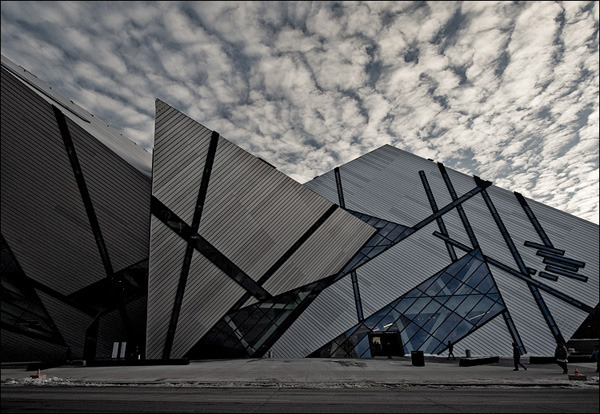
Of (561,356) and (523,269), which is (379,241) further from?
(561,356)

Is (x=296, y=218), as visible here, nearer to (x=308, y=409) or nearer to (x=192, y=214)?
(x=192, y=214)

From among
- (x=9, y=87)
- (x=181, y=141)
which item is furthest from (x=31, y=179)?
(x=181, y=141)

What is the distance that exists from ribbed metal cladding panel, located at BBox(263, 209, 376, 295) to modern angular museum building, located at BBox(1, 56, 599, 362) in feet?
0.54

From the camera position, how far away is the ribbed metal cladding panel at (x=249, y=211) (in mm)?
23375

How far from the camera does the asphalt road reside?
23.1 ft

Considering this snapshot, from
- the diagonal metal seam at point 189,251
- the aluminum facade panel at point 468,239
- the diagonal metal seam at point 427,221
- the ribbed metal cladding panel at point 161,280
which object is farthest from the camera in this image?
the diagonal metal seam at point 427,221

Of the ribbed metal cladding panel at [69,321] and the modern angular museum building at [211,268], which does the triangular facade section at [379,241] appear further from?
the ribbed metal cladding panel at [69,321]

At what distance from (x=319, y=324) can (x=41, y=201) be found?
2170 cm

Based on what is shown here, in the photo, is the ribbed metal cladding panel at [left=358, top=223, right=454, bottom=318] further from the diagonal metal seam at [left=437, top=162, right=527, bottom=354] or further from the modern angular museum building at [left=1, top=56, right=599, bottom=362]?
the diagonal metal seam at [left=437, top=162, right=527, bottom=354]

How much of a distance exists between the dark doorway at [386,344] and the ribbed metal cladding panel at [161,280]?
1474 centimetres

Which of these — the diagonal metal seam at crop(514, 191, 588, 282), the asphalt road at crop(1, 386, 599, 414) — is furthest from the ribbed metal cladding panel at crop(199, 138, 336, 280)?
the diagonal metal seam at crop(514, 191, 588, 282)

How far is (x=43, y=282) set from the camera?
75.2ft

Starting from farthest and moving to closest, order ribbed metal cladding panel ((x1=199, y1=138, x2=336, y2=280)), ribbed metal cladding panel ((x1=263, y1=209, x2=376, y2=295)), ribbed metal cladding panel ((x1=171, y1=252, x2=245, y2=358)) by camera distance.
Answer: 1. ribbed metal cladding panel ((x1=263, y1=209, x2=376, y2=295))
2. ribbed metal cladding panel ((x1=199, y1=138, x2=336, y2=280))
3. ribbed metal cladding panel ((x1=171, y1=252, x2=245, y2=358))

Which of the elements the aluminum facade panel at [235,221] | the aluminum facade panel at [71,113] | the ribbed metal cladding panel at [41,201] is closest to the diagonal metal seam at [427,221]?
the aluminum facade panel at [235,221]
